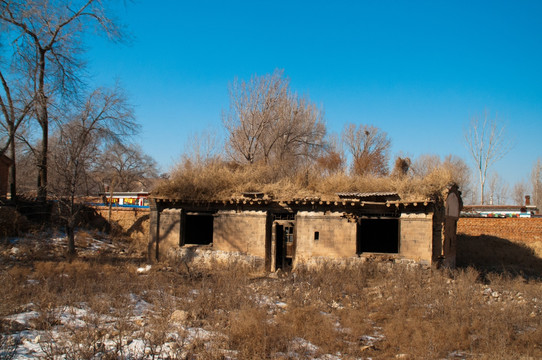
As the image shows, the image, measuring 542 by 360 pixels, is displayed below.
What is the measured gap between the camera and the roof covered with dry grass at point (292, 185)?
1588 centimetres

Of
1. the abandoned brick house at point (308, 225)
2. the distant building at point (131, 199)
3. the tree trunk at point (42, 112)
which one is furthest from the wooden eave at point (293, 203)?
the distant building at point (131, 199)

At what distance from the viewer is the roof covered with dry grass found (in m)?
15.9

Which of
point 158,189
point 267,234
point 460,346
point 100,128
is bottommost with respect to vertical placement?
point 460,346

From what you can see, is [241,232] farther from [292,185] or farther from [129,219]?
[129,219]

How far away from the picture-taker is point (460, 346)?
28.1 feet

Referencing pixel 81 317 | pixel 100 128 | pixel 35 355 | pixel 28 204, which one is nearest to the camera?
pixel 35 355

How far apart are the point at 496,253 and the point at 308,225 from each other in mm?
13905

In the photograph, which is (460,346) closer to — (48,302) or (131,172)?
(48,302)

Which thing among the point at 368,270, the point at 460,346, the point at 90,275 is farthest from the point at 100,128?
the point at 460,346

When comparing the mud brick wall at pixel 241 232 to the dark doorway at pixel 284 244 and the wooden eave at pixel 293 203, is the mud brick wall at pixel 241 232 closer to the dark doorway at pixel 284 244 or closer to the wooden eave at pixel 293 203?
the wooden eave at pixel 293 203

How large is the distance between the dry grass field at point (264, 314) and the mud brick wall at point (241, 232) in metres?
1.79

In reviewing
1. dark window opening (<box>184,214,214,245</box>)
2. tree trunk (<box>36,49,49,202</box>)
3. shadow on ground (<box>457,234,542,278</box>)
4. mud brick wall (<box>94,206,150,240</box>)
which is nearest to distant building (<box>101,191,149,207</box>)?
mud brick wall (<box>94,206,150,240</box>)

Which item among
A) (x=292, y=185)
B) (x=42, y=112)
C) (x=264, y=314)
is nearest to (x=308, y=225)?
(x=292, y=185)

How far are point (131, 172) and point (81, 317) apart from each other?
4744 cm
